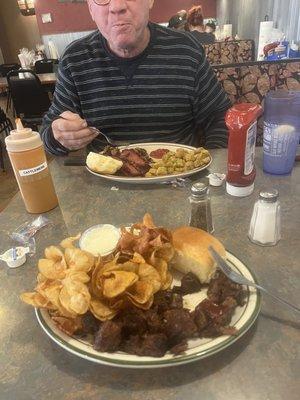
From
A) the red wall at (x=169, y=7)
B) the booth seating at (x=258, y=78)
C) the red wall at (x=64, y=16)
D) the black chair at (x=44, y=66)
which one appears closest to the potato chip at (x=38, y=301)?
the booth seating at (x=258, y=78)

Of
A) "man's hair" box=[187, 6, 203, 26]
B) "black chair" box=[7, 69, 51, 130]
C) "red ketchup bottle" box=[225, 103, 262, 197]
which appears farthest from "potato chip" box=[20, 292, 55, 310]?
"man's hair" box=[187, 6, 203, 26]

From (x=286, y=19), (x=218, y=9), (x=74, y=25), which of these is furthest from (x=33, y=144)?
(x=218, y=9)

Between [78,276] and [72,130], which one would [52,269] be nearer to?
[78,276]

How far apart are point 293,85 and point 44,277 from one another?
1.98 meters

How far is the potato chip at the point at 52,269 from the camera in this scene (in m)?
0.67

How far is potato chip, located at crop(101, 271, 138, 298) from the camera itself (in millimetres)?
601

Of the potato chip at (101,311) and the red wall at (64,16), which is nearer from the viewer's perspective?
the potato chip at (101,311)

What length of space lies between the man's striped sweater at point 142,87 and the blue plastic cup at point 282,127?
0.50 meters

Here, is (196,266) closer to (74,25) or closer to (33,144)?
(33,144)

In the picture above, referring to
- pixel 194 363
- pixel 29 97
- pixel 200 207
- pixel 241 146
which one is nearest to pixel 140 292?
pixel 194 363

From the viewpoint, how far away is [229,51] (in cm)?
381

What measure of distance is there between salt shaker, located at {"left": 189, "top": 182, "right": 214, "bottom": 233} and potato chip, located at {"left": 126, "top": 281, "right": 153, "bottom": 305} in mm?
324

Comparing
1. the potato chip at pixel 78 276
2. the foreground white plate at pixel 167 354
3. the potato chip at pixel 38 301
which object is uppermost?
the potato chip at pixel 78 276

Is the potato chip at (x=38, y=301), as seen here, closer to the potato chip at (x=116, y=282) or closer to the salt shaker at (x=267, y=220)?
the potato chip at (x=116, y=282)
